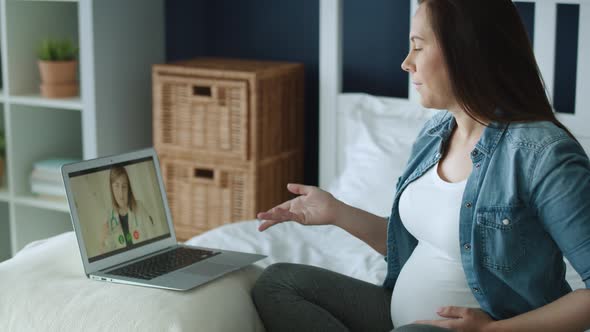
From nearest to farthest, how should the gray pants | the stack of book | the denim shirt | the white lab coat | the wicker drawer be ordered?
the denim shirt
the gray pants
the white lab coat
the wicker drawer
the stack of book

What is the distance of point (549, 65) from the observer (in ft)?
7.84

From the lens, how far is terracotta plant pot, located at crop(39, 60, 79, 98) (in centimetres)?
296

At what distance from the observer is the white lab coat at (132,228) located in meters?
→ 1.60

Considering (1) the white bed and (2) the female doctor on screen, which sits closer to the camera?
(1) the white bed

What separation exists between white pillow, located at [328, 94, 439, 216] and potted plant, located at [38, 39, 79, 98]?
3.20ft

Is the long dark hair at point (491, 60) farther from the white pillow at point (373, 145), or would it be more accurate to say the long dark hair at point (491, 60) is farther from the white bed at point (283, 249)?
the white pillow at point (373, 145)

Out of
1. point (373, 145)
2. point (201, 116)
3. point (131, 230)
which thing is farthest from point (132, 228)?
point (201, 116)

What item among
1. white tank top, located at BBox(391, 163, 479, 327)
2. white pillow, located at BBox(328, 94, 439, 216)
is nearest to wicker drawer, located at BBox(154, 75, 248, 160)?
white pillow, located at BBox(328, 94, 439, 216)

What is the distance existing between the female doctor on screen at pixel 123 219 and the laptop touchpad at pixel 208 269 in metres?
0.15

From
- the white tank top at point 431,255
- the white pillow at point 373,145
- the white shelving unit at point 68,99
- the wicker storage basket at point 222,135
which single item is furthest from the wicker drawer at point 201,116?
the white tank top at point 431,255

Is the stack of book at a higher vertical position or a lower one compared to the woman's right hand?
lower

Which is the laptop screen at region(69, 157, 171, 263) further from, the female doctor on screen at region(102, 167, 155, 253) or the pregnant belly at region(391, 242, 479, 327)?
the pregnant belly at region(391, 242, 479, 327)

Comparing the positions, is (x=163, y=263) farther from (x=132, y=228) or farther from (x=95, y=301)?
(x=95, y=301)

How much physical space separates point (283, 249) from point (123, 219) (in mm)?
607
